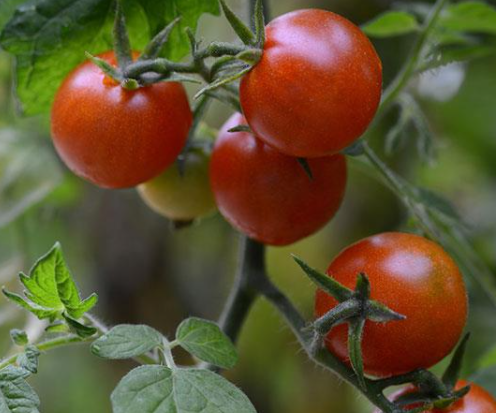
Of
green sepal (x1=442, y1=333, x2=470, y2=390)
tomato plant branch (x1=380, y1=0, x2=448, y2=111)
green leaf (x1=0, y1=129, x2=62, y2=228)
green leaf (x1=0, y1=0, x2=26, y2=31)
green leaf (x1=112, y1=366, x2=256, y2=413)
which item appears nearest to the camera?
green leaf (x1=112, y1=366, x2=256, y2=413)

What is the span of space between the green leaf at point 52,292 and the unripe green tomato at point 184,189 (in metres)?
0.27

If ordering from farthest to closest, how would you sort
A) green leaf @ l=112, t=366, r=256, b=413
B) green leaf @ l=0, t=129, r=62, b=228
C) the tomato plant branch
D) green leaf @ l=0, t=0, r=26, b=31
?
green leaf @ l=0, t=129, r=62, b=228 → the tomato plant branch → green leaf @ l=0, t=0, r=26, b=31 → green leaf @ l=112, t=366, r=256, b=413

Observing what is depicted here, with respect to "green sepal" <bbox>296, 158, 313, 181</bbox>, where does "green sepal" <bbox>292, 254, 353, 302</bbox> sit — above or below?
below

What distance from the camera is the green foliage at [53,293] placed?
604 mm

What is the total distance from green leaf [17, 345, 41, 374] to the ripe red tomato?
247mm

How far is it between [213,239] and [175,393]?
134 centimetres

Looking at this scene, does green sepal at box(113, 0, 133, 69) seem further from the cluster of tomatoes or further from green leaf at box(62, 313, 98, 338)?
green leaf at box(62, 313, 98, 338)

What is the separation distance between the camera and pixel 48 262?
600 mm

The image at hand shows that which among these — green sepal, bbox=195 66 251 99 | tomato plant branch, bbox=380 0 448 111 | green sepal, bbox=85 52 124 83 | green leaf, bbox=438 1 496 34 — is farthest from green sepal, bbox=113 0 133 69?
green leaf, bbox=438 1 496 34

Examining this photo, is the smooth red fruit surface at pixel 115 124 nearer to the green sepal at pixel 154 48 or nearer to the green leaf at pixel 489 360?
the green sepal at pixel 154 48

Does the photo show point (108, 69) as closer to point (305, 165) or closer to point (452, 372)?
point (305, 165)

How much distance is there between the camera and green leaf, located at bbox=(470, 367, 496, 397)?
89 centimetres

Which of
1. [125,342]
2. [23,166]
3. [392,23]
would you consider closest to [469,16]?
[392,23]

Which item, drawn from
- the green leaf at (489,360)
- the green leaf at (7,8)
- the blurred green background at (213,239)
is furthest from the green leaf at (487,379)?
the green leaf at (7,8)
